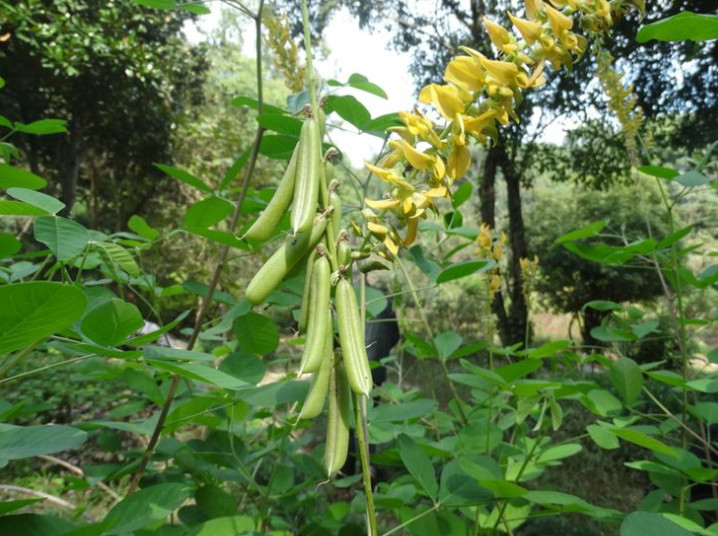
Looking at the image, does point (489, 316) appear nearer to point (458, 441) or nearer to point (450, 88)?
point (458, 441)

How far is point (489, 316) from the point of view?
1.55 m

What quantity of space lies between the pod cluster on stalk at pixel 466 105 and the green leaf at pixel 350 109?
289 mm

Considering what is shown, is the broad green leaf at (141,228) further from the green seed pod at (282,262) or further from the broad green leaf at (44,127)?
the green seed pod at (282,262)

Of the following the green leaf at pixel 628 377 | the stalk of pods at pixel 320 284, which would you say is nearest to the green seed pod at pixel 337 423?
the stalk of pods at pixel 320 284

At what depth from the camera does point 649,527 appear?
60 cm

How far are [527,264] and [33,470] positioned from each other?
394 centimetres

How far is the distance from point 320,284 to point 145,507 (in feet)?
1.37

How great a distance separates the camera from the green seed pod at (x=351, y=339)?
17.2 inches

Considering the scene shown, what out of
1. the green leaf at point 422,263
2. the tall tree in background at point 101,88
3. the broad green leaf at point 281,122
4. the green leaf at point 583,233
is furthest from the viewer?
the tall tree in background at point 101,88

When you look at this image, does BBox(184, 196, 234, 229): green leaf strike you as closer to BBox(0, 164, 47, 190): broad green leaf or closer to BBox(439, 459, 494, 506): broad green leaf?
BBox(0, 164, 47, 190): broad green leaf

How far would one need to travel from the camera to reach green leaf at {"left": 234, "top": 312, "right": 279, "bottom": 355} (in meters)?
0.93

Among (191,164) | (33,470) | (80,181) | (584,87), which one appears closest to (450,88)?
(33,470)

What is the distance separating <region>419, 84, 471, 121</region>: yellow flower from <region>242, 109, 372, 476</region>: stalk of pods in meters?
0.14

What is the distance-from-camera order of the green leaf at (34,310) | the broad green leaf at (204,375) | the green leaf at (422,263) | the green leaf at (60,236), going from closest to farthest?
the green leaf at (34,310) → the broad green leaf at (204,375) → the green leaf at (60,236) → the green leaf at (422,263)
